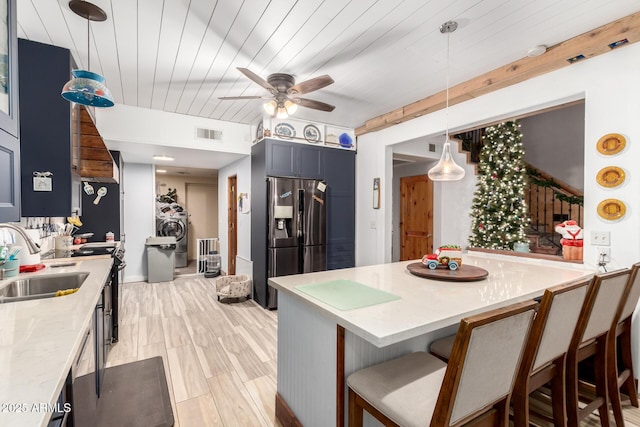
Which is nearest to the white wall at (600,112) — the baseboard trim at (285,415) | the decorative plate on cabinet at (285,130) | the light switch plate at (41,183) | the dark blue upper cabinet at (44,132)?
the decorative plate on cabinet at (285,130)

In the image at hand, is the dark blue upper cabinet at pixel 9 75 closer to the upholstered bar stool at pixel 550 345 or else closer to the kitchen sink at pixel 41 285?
the kitchen sink at pixel 41 285

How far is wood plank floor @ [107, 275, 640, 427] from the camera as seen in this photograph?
6.59 ft

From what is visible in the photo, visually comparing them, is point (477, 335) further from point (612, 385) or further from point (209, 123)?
point (209, 123)

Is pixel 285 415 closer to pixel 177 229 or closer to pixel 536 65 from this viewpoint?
pixel 536 65

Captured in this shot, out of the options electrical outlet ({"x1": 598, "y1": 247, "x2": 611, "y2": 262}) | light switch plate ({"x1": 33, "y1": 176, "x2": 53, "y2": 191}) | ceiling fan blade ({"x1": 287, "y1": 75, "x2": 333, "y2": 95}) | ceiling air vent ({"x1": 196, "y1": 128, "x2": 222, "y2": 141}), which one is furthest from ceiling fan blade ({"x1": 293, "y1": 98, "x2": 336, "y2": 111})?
electrical outlet ({"x1": 598, "y1": 247, "x2": 611, "y2": 262})

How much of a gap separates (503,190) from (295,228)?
3217mm

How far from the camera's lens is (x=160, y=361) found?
263 centimetres

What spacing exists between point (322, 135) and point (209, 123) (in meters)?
1.64

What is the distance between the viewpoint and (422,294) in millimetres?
1635

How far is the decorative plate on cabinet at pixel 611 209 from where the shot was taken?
2.21 metres

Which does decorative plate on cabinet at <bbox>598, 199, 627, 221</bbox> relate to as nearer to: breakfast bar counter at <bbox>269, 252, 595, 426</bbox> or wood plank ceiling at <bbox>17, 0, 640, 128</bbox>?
breakfast bar counter at <bbox>269, 252, 595, 426</bbox>

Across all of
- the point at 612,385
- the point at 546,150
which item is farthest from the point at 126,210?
the point at 546,150

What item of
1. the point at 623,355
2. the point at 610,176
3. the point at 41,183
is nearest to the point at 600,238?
the point at 610,176

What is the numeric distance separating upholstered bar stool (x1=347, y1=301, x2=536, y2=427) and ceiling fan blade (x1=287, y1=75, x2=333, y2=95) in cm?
210
